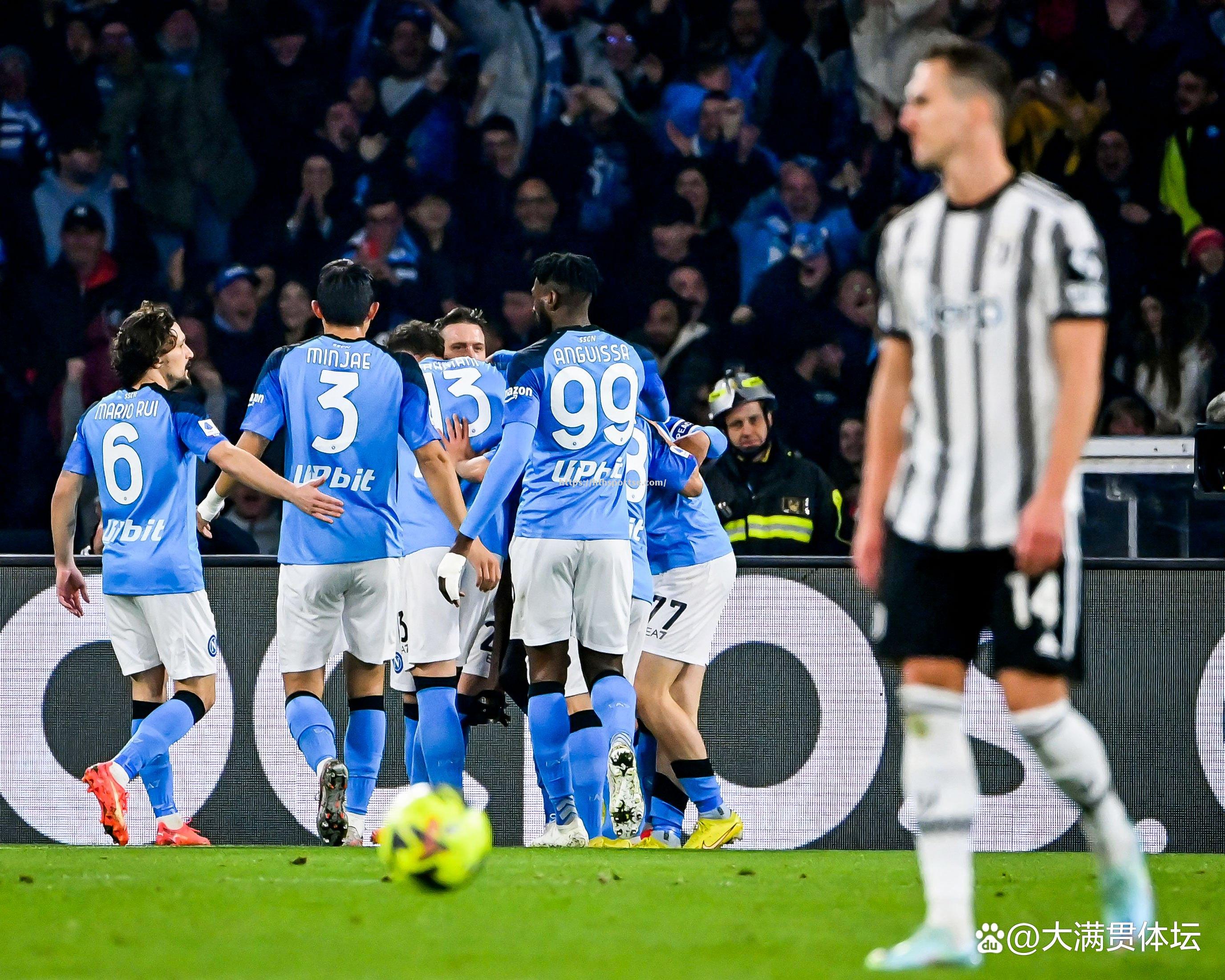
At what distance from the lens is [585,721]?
7.11 metres

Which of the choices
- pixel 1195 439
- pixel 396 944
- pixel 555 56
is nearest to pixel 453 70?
pixel 555 56

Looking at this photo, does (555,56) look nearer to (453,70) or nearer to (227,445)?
(453,70)

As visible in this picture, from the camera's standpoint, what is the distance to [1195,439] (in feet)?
24.1

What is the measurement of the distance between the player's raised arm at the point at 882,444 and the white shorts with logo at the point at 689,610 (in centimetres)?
395

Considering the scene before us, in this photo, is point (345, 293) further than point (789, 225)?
No

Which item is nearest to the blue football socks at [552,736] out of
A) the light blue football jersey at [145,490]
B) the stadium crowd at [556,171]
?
the light blue football jersey at [145,490]

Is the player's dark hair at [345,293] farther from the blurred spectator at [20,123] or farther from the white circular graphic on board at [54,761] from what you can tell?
the blurred spectator at [20,123]

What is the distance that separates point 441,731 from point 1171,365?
5.92 meters

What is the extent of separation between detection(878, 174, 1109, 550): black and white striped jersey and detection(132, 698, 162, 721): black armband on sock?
4631 millimetres

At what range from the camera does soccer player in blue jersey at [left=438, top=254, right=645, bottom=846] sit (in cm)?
700

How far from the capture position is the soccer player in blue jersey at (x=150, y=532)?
24.2 feet

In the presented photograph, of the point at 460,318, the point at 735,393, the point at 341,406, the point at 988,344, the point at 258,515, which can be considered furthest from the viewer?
the point at 258,515

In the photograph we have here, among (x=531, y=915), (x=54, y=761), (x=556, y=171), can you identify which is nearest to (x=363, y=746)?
(x=54, y=761)

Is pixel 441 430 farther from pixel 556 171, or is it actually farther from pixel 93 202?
pixel 93 202
